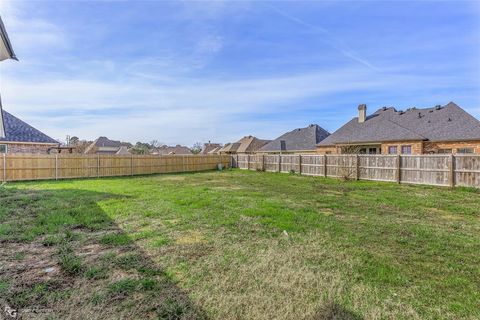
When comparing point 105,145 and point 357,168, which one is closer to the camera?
point 357,168

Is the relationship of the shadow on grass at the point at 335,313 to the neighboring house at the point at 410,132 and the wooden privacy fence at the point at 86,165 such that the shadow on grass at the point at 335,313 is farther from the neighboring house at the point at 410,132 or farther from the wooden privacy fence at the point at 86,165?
the neighboring house at the point at 410,132

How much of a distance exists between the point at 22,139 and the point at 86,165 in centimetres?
598

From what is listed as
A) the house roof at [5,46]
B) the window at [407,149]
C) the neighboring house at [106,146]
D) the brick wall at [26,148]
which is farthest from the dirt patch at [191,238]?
the neighboring house at [106,146]

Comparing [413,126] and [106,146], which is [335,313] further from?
[106,146]

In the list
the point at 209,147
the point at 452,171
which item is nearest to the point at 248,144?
the point at 209,147

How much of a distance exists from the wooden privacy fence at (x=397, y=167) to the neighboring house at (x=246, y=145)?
26.9 meters

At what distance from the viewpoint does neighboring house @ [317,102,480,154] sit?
17344 millimetres

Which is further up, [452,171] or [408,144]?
[408,144]

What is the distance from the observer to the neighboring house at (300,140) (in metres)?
29.8

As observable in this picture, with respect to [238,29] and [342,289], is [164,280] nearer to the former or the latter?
[342,289]

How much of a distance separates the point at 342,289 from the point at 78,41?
44.5ft

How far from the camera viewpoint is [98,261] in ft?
11.6

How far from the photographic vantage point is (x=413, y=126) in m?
20.2

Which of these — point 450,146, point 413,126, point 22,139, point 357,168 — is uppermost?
point 413,126
